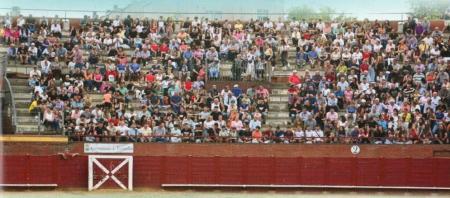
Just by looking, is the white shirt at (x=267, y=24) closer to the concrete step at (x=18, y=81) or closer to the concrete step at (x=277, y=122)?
the concrete step at (x=277, y=122)

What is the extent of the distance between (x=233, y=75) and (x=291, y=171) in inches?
159

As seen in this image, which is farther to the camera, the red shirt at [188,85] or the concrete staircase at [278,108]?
the red shirt at [188,85]

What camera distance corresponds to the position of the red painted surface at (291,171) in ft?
78.5

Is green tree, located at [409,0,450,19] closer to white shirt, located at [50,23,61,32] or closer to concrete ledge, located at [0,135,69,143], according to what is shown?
white shirt, located at [50,23,61,32]

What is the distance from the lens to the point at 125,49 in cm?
2788

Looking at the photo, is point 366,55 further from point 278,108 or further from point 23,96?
point 23,96

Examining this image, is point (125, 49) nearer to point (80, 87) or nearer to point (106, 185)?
point (80, 87)

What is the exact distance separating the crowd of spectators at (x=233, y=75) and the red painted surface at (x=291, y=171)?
65cm

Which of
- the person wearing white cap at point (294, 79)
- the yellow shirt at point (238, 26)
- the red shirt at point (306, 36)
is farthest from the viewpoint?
the yellow shirt at point (238, 26)

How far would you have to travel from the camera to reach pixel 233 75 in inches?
1056

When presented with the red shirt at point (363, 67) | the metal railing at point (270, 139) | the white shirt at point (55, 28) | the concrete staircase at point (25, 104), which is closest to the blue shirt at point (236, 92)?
the metal railing at point (270, 139)

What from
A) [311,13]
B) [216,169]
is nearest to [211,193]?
[216,169]

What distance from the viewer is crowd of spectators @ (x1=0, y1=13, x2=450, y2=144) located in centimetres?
2436

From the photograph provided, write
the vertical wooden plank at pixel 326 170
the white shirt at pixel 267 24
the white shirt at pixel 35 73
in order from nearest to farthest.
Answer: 1. the vertical wooden plank at pixel 326 170
2. the white shirt at pixel 35 73
3. the white shirt at pixel 267 24
